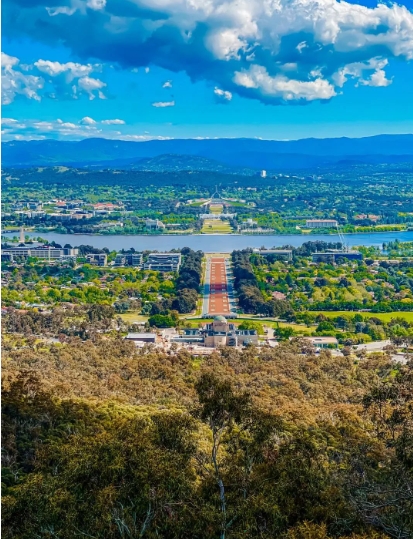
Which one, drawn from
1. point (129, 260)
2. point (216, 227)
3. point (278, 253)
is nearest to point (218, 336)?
point (129, 260)

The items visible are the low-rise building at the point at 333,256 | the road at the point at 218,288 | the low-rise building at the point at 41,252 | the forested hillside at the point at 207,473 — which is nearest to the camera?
the forested hillside at the point at 207,473

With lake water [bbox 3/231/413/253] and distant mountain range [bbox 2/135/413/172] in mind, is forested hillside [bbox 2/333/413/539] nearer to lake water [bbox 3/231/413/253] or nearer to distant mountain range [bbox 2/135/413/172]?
lake water [bbox 3/231/413/253]

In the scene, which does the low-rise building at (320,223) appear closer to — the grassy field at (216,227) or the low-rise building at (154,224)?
the grassy field at (216,227)

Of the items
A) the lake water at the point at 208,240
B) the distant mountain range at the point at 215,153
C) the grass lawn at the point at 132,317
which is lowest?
the grass lawn at the point at 132,317

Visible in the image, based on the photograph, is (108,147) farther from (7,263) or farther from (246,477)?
(246,477)

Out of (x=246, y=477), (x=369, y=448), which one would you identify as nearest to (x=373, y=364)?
(x=369, y=448)

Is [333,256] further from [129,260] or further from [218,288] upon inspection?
[129,260]

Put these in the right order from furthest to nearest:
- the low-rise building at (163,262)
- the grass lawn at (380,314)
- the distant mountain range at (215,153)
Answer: the distant mountain range at (215,153), the low-rise building at (163,262), the grass lawn at (380,314)

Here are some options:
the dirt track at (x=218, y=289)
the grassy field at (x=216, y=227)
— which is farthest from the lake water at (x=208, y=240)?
the dirt track at (x=218, y=289)
